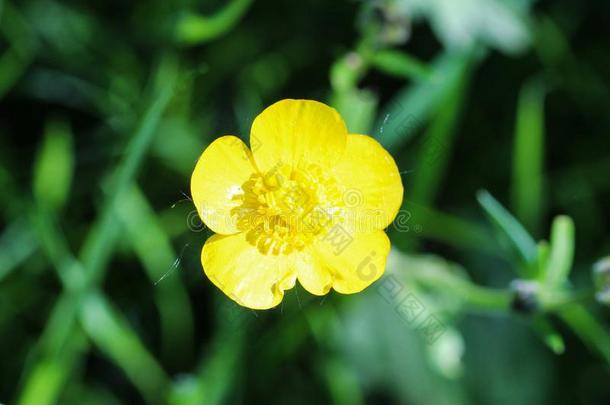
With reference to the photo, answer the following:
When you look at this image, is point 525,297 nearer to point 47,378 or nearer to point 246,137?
point 246,137

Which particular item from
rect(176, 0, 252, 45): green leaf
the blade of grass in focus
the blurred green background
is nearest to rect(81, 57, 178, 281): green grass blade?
the blurred green background

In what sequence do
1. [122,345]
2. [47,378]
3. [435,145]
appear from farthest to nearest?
[435,145] < [122,345] < [47,378]

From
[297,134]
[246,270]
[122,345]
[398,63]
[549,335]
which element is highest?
[297,134]

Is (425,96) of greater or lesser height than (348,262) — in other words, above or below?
below

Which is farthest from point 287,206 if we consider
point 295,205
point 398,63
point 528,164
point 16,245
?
point 528,164

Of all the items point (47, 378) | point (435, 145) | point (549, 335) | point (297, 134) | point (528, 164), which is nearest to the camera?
point (297, 134)

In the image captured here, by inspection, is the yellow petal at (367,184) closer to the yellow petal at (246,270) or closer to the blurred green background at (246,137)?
the yellow petal at (246,270)

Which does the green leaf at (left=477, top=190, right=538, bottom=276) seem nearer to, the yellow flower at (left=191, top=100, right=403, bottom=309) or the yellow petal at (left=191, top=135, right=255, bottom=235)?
the yellow flower at (left=191, top=100, right=403, bottom=309)
